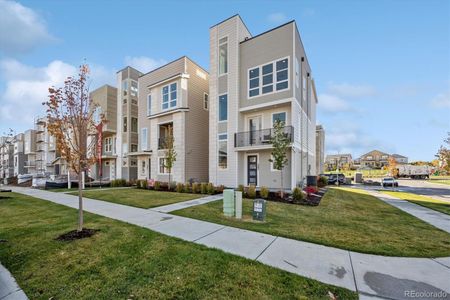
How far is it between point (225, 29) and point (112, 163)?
21884mm

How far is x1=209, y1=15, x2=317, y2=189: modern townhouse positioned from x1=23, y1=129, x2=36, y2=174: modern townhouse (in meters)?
57.7

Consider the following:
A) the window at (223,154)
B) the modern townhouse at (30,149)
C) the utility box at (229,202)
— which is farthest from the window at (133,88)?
the modern townhouse at (30,149)

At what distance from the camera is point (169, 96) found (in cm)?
2034

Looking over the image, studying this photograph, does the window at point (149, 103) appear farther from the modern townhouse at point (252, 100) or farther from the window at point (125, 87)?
the modern townhouse at point (252, 100)

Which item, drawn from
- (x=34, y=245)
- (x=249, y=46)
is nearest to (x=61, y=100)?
(x=34, y=245)

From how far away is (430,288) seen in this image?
11.4 feet

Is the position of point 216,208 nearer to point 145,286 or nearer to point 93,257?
point 93,257

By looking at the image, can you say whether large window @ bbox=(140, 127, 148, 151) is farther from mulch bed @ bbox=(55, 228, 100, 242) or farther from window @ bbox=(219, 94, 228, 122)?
mulch bed @ bbox=(55, 228, 100, 242)

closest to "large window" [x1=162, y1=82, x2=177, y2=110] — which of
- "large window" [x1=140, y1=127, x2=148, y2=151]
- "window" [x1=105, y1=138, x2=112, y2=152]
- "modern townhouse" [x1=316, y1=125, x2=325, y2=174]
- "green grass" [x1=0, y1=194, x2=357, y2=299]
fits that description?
"large window" [x1=140, y1=127, x2=148, y2=151]

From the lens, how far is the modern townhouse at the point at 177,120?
19125 mm

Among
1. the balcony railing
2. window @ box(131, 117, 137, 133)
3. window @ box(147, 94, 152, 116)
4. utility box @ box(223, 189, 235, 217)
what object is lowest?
utility box @ box(223, 189, 235, 217)

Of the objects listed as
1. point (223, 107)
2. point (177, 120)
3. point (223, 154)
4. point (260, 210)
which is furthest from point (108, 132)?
point (260, 210)

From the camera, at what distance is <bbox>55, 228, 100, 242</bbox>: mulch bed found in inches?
214

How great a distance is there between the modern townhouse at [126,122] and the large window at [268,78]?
1644 cm
